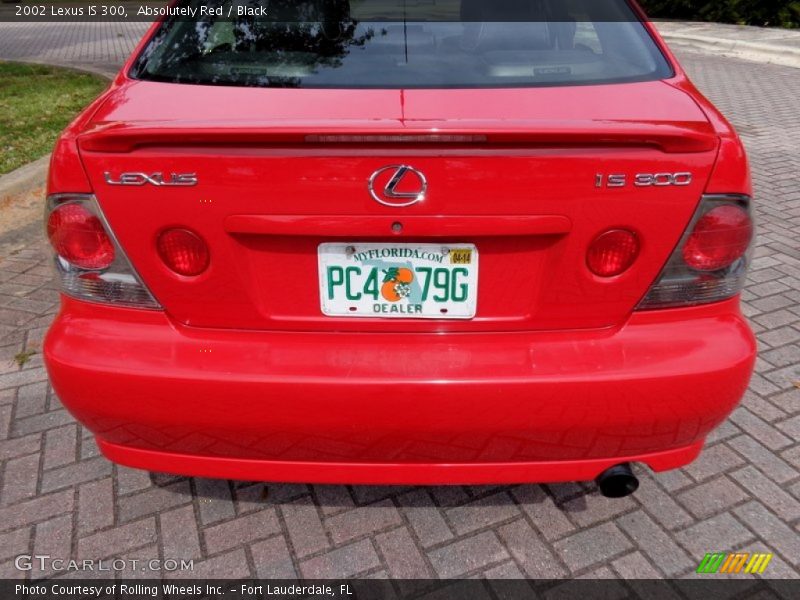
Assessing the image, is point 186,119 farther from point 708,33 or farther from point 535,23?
point 708,33

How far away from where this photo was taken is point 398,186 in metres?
1.47

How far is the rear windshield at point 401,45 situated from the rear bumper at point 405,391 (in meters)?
0.71

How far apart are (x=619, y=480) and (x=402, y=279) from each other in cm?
81

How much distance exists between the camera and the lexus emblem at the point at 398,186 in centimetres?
147

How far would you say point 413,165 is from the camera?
147 cm

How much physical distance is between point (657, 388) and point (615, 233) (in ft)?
1.26

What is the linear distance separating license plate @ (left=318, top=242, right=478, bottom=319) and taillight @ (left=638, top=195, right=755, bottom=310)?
46 centimetres

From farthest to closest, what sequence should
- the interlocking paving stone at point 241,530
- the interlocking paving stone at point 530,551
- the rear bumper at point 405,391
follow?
the interlocking paving stone at point 241,530
the interlocking paving stone at point 530,551
the rear bumper at point 405,391

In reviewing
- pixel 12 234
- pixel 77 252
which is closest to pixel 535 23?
pixel 77 252

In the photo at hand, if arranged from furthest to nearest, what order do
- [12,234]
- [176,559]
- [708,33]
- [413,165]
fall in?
[708,33] < [12,234] < [176,559] < [413,165]

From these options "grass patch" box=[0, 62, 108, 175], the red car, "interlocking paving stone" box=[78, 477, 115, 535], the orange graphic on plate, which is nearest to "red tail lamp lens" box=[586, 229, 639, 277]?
the red car

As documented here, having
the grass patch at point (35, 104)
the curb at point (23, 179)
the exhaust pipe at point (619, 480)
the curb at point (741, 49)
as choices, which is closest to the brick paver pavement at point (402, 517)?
the exhaust pipe at point (619, 480)

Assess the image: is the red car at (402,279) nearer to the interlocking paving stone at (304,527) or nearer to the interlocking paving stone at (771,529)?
the interlocking paving stone at (304,527)

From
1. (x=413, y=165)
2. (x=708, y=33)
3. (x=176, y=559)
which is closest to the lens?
(x=413, y=165)
